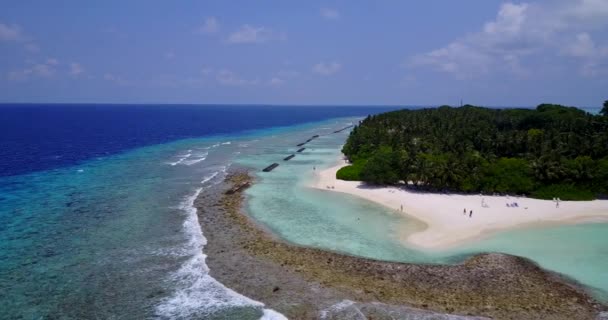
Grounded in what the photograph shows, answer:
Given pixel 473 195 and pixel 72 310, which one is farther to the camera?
pixel 473 195

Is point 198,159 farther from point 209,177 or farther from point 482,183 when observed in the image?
point 482,183

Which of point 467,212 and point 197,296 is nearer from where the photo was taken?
point 197,296

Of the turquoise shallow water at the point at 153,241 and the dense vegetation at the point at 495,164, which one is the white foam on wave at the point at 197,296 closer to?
the turquoise shallow water at the point at 153,241

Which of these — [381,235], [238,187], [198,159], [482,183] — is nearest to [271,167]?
[238,187]

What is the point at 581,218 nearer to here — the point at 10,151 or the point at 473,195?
the point at 473,195

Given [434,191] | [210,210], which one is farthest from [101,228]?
[434,191]

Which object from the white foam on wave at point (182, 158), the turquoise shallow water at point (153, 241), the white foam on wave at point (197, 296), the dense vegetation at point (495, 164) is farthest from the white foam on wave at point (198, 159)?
the white foam on wave at point (197, 296)
